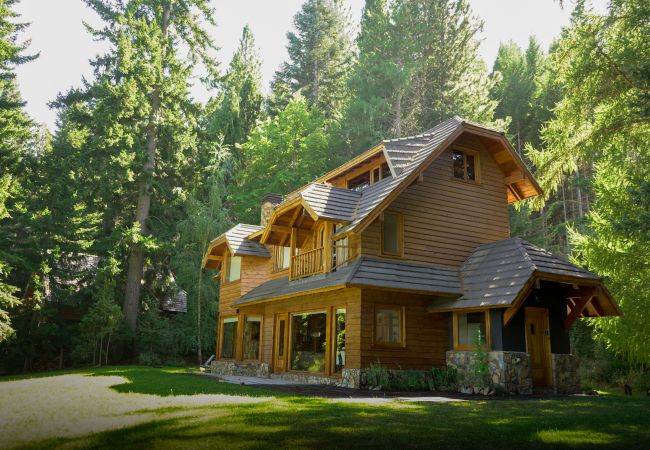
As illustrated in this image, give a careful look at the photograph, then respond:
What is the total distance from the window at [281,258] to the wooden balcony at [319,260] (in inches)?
115

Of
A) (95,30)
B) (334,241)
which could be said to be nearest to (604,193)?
(334,241)

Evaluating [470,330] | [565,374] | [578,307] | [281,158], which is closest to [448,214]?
[470,330]

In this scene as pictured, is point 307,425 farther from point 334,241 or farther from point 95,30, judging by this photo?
point 95,30

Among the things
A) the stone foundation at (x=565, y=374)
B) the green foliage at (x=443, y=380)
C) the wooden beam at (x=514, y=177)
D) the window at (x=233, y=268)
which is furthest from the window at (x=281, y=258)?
the stone foundation at (x=565, y=374)

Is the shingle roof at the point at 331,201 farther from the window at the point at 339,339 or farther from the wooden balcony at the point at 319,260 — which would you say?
the window at the point at 339,339

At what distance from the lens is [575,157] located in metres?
15.0

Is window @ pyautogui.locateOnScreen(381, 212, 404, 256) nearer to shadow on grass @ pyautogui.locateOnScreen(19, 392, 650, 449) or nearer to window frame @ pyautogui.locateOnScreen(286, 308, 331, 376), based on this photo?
window frame @ pyautogui.locateOnScreen(286, 308, 331, 376)

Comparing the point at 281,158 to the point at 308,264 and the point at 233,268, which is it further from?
the point at 308,264

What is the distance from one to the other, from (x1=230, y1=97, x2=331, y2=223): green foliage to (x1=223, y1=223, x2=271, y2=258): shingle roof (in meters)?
12.8

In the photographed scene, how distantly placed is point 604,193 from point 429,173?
20.4 feet

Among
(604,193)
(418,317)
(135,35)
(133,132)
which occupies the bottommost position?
(418,317)

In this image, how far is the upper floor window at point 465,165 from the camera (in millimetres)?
17953

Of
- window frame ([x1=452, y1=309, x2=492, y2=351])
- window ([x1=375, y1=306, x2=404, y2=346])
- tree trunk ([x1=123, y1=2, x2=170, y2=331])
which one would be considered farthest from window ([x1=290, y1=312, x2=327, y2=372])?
tree trunk ([x1=123, y1=2, x2=170, y2=331])

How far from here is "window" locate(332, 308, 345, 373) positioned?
51.0ft
